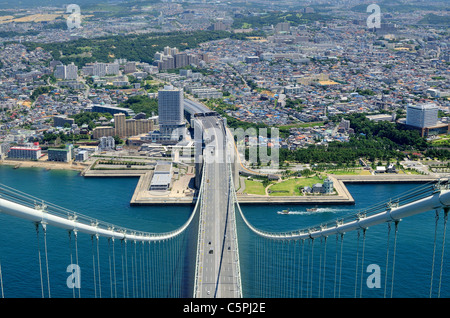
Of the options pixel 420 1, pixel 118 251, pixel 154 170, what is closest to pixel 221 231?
pixel 118 251

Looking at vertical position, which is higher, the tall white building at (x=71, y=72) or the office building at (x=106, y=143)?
the tall white building at (x=71, y=72)

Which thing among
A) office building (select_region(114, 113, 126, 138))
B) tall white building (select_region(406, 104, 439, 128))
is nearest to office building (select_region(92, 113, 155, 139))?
office building (select_region(114, 113, 126, 138))

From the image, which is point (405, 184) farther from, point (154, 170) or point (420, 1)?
point (420, 1)

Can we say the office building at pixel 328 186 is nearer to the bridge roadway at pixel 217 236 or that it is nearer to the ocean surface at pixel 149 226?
the ocean surface at pixel 149 226

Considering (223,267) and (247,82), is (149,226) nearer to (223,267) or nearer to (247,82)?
(223,267)

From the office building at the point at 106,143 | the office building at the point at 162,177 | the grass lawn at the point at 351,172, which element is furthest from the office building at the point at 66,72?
the grass lawn at the point at 351,172
